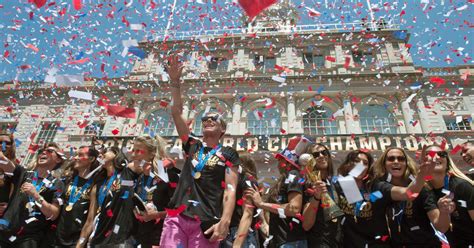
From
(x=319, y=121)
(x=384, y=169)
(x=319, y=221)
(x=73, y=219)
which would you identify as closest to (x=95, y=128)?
(x=319, y=121)

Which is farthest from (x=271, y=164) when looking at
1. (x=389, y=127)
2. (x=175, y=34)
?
(x=175, y=34)

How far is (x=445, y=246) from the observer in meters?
3.21

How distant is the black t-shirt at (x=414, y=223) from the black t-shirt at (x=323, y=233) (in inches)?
24.7

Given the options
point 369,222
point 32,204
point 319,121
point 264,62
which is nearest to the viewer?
point 369,222

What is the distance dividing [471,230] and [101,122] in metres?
22.7

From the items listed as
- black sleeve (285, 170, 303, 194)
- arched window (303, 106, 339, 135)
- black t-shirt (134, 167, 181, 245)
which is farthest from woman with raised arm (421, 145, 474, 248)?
arched window (303, 106, 339, 135)

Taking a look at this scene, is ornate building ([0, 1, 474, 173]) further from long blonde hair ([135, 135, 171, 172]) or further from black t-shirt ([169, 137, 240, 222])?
black t-shirt ([169, 137, 240, 222])

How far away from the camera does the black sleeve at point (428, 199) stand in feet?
10.8

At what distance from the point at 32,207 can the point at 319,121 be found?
17.8 meters

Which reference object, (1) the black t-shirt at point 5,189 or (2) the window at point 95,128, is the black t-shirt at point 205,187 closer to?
(1) the black t-shirt at point 5,189

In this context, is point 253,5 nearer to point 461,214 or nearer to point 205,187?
point 205,187

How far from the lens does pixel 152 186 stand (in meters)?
4.30

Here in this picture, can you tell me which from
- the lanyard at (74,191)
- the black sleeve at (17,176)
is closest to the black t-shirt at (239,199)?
the lanyard at (74,191)

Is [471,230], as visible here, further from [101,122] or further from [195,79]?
[101,122]
